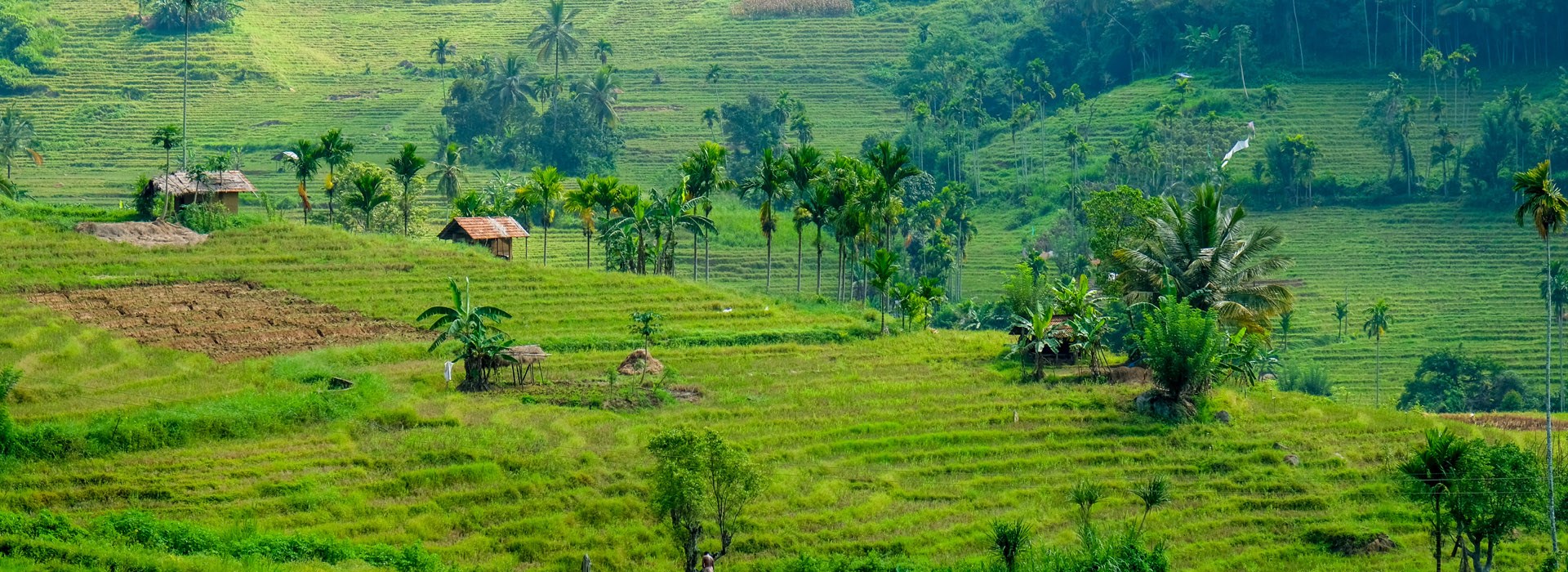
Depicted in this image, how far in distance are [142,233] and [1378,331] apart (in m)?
45.9

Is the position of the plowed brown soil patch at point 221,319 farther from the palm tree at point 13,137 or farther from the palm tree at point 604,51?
the palm tree at point 604,51

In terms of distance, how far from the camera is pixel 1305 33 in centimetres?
11188

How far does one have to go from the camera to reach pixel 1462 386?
65625mm

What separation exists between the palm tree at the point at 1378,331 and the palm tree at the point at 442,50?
6496cm

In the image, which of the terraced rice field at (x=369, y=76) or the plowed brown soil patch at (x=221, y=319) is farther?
the terraced rice field at (x=369, y=76)

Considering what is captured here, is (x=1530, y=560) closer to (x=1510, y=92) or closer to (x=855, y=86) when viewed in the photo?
(x=1510, y=92)

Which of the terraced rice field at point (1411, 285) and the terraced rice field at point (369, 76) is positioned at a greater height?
the terraced rice field at point (369, 76)

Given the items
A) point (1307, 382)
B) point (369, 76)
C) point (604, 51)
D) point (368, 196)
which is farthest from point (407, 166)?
point (604, 51)

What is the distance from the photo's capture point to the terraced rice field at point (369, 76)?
98312mm

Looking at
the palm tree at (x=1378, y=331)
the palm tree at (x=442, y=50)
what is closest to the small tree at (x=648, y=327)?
the palm tree at (x=1378, y=331)

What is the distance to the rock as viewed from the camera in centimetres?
4466

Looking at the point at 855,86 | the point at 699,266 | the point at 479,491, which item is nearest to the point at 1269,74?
the point at 855,86

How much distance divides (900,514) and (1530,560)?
12.7 metres

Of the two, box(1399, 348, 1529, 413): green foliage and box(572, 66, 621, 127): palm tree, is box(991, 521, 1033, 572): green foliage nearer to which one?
box(1399, 348, 1529, 413): green foliage
